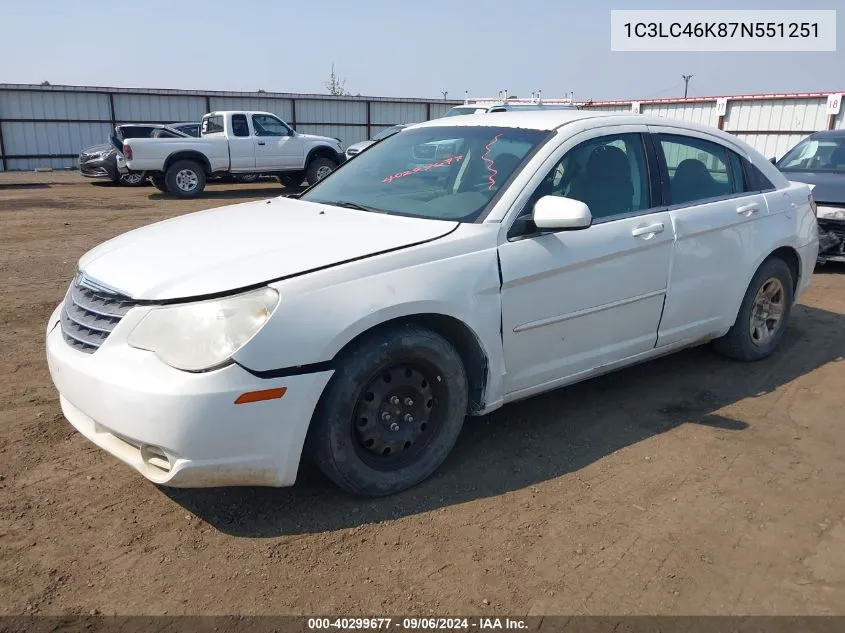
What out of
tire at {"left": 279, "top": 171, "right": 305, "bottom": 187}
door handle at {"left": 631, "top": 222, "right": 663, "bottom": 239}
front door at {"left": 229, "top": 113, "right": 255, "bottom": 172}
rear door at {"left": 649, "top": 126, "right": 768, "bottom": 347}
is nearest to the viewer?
door handle at {"left": 631, "top": 222, "right": 663, "bottom": 239}

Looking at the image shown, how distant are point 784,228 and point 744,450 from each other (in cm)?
194

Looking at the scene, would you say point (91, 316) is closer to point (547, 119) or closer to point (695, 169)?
point (547, 119)

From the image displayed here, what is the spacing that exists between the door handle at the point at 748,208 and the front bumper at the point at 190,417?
124 inches

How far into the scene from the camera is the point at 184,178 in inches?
636

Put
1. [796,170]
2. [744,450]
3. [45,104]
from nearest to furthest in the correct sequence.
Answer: [744,450], [796,170], [45,104]

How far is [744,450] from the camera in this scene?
3812 mm

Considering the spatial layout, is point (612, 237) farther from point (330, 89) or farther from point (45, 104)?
point (330, 89)

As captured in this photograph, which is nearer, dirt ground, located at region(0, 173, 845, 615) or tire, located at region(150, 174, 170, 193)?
dirt ground, located at region(0, 173, 845, 615)

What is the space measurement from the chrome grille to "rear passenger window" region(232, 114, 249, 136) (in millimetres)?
→ 13973

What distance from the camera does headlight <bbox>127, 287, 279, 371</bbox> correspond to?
8.98 ft

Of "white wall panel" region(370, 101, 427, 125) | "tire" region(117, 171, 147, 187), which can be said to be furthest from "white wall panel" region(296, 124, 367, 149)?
"tire" region(117, 171, 147, 187)

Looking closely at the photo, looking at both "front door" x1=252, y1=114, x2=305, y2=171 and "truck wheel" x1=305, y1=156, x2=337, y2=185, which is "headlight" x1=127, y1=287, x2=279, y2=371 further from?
"truck wheel" x1=305, y1=156, x2=337, y2=185

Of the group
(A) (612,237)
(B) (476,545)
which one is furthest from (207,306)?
(A) (612,237)

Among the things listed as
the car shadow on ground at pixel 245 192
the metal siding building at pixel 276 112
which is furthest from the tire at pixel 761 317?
the metal siding building at pixel 276 112
